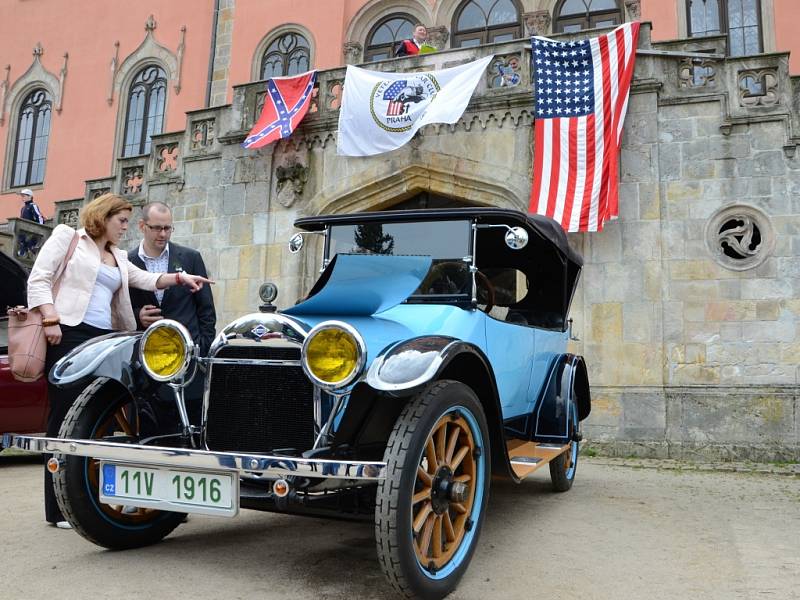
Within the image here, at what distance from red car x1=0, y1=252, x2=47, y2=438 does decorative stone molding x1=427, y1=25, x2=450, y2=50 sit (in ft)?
34.2

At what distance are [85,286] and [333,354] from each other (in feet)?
6.10

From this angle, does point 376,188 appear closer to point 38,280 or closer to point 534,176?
point 534,176

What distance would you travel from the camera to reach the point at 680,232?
27.7ft

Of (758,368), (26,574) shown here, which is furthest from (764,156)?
(26,574)

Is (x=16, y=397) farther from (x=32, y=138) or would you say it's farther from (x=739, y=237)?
(x=32, y=138)

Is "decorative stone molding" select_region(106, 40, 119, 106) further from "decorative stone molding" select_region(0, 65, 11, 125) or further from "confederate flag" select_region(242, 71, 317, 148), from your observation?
"confederate flag" select_region(242, 71, 317, 148)

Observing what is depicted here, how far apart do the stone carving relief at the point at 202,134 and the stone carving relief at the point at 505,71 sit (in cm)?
460

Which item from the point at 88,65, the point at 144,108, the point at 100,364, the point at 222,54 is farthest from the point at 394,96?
the point at 88,65

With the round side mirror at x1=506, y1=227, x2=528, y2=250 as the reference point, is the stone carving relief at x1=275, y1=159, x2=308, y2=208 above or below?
above

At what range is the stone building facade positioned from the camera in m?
7.96

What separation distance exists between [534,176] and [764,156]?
273 centimetres

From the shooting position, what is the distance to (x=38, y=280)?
3.82 m

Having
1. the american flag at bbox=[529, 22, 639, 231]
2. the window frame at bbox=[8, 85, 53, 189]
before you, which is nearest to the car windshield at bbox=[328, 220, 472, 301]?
the american flag at bbox=[529, 22, 639, 231]

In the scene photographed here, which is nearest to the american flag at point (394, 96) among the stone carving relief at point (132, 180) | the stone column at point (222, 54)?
the stone carving relief at point (132, 180)
